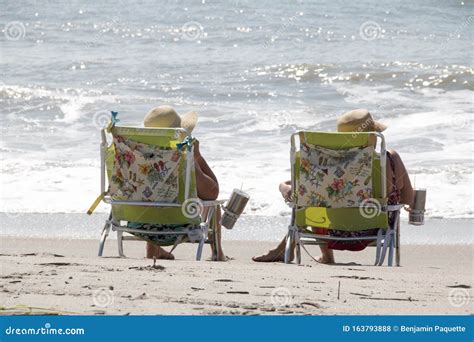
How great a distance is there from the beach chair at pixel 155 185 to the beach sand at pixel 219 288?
1.30ft

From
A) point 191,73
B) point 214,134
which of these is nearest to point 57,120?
point 214,134

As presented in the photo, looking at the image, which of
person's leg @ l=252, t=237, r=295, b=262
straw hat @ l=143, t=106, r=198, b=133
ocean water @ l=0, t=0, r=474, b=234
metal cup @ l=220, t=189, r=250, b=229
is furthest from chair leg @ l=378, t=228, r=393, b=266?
ocean water @ l=0, t=0, r=474, b=234

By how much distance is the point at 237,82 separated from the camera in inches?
655

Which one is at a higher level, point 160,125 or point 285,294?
point 160,125

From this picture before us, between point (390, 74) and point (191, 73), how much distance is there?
325cm

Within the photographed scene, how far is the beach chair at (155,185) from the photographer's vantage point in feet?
21.3

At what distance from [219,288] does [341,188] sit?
1586mm

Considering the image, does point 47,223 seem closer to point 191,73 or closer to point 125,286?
point 125,286

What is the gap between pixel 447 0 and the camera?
2322cm

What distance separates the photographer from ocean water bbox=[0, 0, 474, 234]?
1043 centimetres

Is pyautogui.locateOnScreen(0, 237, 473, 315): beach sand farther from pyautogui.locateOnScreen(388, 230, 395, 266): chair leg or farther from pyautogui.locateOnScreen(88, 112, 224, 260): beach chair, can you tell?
pyautogui.locateOnScreen(88, 112, 224, 260): beach chair

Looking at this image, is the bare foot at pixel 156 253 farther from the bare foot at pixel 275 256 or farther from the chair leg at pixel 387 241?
the chair leg at pixel 387 241

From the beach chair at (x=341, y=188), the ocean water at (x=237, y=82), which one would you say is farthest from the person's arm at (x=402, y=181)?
the ocean water at (x=237, y=82)

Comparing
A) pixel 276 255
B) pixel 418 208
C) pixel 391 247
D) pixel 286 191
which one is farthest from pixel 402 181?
pixel 276 255
